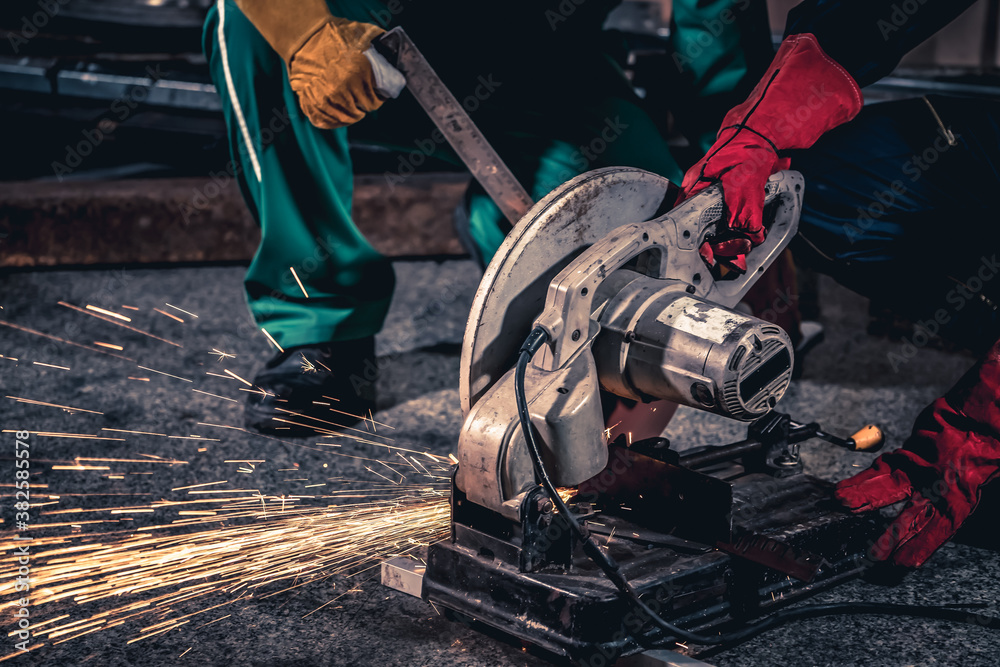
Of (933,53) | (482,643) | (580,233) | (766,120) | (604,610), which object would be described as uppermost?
(933,53)

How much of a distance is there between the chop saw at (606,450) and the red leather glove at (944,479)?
12 centimetres

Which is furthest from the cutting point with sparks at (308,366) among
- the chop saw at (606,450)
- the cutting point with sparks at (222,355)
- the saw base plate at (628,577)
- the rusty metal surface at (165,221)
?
the rusty metal surface at (165,221)

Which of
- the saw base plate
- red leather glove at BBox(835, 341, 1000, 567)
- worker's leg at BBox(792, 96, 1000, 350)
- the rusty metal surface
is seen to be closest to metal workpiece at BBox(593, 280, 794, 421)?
the saw base plate

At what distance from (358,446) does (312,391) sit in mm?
224

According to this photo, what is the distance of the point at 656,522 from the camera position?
190 centimetres

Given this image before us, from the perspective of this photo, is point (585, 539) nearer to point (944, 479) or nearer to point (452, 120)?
point (944, 479)

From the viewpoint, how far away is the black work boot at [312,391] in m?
2.75

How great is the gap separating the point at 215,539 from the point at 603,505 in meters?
0.86

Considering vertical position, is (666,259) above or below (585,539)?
above

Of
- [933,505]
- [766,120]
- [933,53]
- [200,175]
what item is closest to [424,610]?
[933,505]

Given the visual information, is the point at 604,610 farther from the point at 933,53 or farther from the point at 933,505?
the point at 933,53

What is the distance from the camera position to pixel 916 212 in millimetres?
2451

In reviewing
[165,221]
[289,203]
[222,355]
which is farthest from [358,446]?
[165,221]

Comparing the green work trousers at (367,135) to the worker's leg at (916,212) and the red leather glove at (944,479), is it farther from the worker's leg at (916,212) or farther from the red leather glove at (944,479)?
the red leather glove at (944,479)
